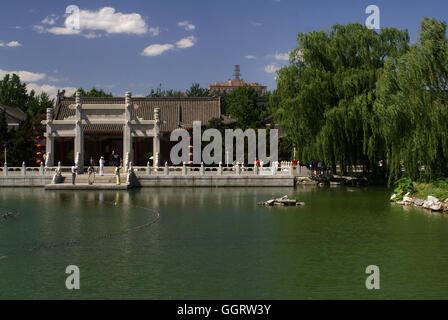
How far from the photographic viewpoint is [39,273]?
8844mm

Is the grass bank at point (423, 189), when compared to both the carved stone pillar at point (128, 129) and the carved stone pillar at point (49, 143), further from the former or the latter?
the carved stone pillar at point (49, 143)

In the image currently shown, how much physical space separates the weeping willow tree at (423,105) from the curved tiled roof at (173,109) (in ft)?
65.3

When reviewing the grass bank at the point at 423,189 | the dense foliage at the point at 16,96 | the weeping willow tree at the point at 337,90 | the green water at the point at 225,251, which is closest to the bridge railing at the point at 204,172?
the weeping willow tree at the point at 337,90

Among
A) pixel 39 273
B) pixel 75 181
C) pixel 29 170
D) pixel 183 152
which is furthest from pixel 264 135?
pixel 39 273

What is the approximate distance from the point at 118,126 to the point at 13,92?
2738 centimetres

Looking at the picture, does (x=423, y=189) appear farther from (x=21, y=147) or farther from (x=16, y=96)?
(x=16, y=96)

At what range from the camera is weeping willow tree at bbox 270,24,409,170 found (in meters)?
22.9

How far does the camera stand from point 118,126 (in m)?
33.7

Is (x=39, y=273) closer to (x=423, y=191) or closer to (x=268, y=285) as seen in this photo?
(x=268, y=285)

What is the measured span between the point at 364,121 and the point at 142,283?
53.5 feet

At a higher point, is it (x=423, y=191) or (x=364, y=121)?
(x=364, y=121)

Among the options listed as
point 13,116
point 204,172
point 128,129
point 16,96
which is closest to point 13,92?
point 16,96

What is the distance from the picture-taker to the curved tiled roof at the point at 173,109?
121 ft

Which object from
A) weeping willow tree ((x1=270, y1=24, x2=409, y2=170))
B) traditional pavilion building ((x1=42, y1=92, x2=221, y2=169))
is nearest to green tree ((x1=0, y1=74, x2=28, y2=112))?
traditional pavilion building ((x1=42, y1=92, x2=221, y2=169))
